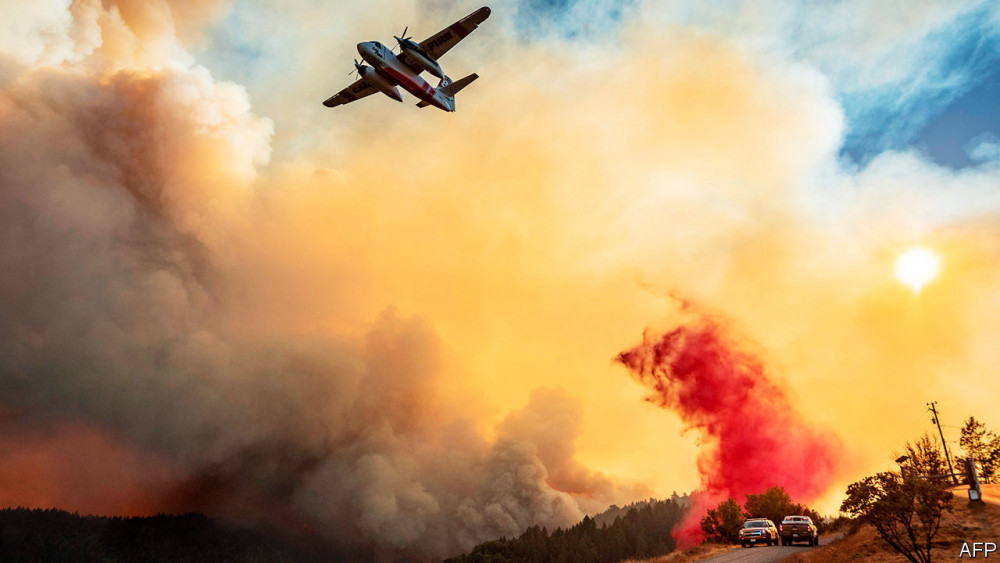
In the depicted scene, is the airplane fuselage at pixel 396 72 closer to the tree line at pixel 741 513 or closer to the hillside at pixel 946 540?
the hillside at pixel 946 540

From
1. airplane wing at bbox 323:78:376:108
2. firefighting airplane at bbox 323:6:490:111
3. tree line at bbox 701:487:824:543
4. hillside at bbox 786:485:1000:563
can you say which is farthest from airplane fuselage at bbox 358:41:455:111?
tree line at bbox 701:487:824:543

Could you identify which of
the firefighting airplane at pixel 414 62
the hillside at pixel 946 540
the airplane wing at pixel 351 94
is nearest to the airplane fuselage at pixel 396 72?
the firefighting airplane at pixel 414 62

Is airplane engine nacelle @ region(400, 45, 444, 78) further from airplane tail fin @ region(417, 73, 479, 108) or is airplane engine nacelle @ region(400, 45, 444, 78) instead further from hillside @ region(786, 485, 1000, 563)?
hillside @ region(786, 485, 1000, 563)

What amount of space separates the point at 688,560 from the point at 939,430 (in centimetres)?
6999

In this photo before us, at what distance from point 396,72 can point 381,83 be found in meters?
2.64

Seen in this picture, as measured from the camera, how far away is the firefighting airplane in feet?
160

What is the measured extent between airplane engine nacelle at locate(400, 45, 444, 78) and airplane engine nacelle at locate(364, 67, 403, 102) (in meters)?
3.87

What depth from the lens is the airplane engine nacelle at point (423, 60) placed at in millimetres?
49844

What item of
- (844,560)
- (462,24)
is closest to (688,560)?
(844,560)

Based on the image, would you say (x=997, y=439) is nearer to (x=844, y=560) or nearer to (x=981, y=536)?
Answer: (x=981, y=536)

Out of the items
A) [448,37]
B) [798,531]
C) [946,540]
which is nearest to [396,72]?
[448,37]

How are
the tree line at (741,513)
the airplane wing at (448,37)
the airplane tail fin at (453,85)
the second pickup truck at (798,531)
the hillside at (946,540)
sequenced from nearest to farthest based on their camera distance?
the hillside at (946,540), the second pickup truck at (798,531), the airplane wing at (448,37), the airplane tail fin at (453,85), the tree line at (741,513)

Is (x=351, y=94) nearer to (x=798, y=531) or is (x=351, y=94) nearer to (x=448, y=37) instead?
(x=448, y=37)

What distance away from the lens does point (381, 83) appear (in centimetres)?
5262
